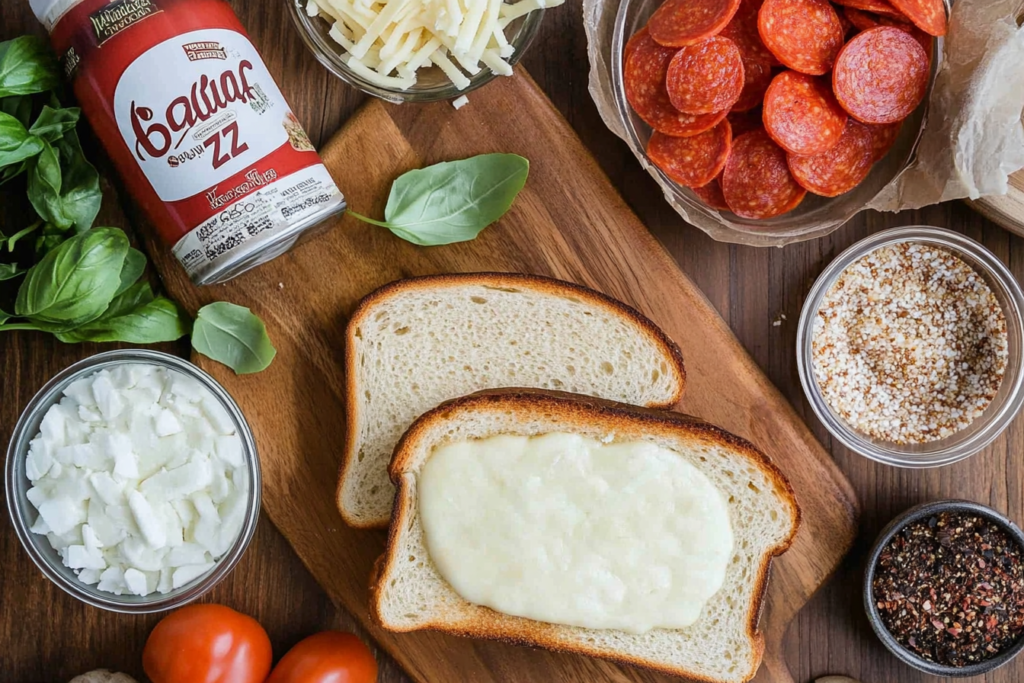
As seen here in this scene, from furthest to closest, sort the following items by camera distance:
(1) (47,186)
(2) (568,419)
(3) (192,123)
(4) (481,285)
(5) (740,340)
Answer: (5) (740,340), (4) (481,285), (2) (568,419), (1) (47,186), (3) (192,123)

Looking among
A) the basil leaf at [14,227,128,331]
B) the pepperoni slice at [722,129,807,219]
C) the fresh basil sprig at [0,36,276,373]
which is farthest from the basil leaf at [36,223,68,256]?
the pepperoni slice at [722,129,807,219]

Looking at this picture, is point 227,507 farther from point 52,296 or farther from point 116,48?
point 116,48

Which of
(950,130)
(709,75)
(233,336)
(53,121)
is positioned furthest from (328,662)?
(950,130)

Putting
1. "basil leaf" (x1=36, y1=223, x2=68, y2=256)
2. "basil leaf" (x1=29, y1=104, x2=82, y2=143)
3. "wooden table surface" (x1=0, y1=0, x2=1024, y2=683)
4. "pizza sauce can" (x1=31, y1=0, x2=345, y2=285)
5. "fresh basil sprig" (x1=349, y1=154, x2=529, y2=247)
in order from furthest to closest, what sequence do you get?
"wooden table surface" (x1=0, y1=0, x2=1024, y2=683) < "fresh basil sprig" (x1=349, y1=154, x2=529, y2=247) < "basil leaf" (x1=36, y1=223, x2=68, y2=256) < "basil leaf" (x1=29, y1=104, x2=82, y2=143) < "pizza sauce can" (x1=31, y1=0, x2=345, y2=285)

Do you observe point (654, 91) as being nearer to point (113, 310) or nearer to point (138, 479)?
point (113, 310)

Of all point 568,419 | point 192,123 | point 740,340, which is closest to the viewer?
point 192,123

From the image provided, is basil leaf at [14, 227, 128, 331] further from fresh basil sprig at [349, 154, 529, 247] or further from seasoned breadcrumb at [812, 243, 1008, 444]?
seasoned breadcrumb at [812, 243, 1008, 444]
